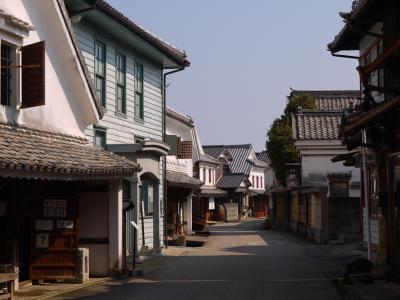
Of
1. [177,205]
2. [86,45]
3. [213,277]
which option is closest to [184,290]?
[213,277]

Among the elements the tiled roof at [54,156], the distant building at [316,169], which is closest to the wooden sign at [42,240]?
the tiled roof at [54,156]

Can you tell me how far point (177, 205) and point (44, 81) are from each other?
22308mm

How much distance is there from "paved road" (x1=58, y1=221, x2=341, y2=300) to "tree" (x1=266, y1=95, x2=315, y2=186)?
1435 centimetres

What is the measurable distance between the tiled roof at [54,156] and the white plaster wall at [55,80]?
0.32 metres

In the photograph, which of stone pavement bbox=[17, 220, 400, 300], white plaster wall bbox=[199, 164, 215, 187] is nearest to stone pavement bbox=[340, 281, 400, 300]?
stone pavement bbox=[17, 220, 400, 300]

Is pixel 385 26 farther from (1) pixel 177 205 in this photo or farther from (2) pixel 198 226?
(2) pixel 198 226

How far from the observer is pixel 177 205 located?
3612cm

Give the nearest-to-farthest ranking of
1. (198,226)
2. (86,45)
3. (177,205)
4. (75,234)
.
A: (75,234) < (86,45) < (177,205) < (198,226)

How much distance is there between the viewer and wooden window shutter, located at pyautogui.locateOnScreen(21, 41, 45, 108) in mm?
14174

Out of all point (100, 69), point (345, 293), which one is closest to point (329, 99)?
point (100, 69)

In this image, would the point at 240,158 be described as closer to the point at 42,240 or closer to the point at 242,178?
the point at 242,178

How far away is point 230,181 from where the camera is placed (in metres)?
72.2

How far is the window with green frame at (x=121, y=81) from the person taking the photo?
2247 centimetres

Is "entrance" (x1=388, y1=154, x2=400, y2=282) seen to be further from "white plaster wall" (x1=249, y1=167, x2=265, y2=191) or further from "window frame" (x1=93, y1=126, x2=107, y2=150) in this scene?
"white plaster wall" (x1=249, y1=167, x2=265, y2=191)
